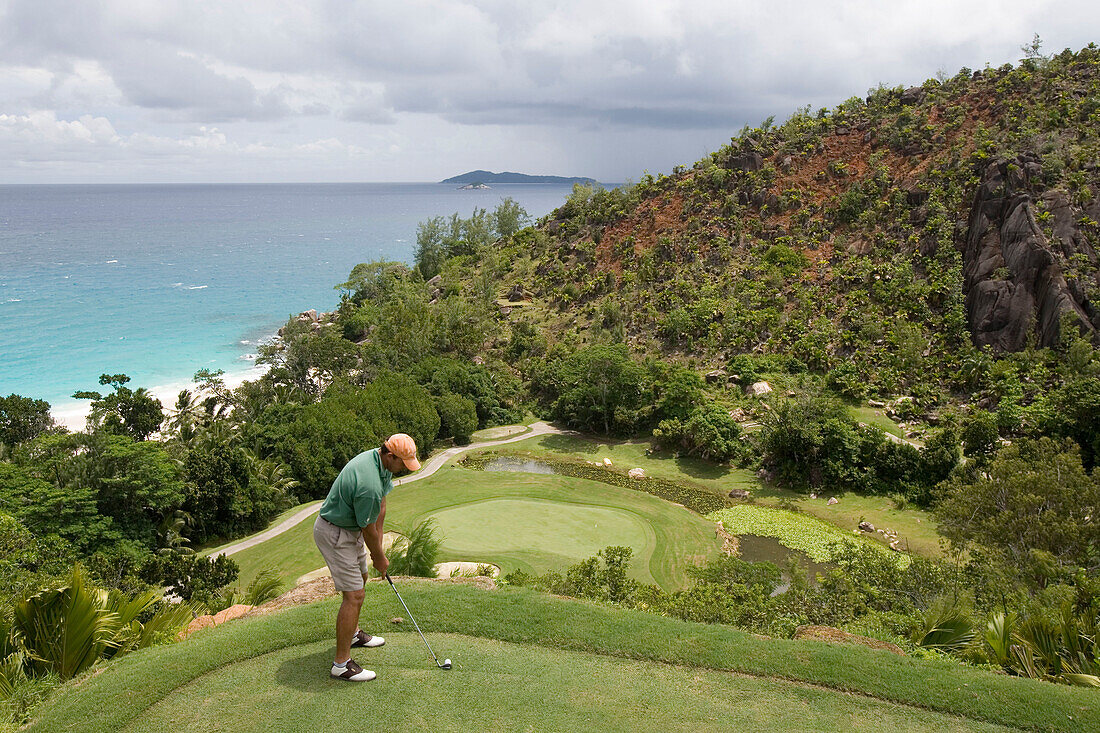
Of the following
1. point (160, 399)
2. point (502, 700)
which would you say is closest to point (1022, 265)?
point (502, 700)

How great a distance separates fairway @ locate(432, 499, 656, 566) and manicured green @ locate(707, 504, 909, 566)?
4896 millimetres

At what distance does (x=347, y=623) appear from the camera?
7.72m

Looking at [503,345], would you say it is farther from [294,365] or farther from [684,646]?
[684,646]

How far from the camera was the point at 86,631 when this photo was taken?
8633 mm

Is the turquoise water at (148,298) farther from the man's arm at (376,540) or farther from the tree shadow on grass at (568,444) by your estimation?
the man's arm at (376,540)

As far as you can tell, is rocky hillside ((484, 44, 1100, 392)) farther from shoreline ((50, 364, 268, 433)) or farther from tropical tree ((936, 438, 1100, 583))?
shoreline ((50, 364, 268, 433))

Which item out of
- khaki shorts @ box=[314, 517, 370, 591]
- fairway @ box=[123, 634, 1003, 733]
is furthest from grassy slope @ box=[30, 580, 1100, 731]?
khaki shorts @ box=[314, 517, 370, 591]

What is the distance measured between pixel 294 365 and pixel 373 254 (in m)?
112

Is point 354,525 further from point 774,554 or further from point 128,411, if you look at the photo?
point 128,411

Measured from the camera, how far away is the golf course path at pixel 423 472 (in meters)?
27.1

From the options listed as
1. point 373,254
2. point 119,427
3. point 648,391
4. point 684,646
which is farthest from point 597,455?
point 373,254

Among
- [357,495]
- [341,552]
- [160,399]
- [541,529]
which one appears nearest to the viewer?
[357,495]

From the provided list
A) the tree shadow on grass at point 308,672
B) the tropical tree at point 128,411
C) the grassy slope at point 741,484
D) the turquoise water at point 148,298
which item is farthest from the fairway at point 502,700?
the turquoise water at point 148,298

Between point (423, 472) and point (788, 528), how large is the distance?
18.3 meters
